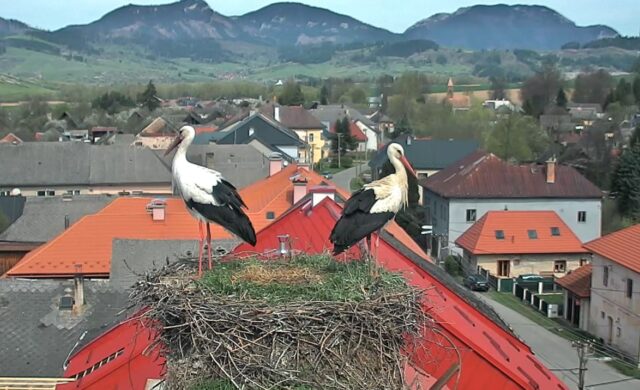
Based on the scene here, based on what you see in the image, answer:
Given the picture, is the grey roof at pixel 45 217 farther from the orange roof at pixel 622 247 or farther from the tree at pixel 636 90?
the tree at pixel 636 90

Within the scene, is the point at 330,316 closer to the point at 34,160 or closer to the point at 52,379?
the point at 52,379

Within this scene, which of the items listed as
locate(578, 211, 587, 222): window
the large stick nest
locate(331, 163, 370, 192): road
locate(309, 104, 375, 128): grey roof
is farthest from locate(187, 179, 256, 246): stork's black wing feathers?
locate(309, 104, 375, 128): grey roof

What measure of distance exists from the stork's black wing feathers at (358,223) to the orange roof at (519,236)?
3594 centimetres

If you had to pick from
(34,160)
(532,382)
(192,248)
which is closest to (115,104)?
(34,160)

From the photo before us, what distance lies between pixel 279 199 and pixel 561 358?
36.3ft

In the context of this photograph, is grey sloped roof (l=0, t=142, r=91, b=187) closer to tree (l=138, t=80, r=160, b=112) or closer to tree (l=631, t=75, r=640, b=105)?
tree (l=138, t=80, r=160, b=112)

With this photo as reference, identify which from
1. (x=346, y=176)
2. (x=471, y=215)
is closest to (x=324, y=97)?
(x=346, y=176)

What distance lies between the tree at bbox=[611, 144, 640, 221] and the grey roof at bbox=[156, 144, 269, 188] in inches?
884

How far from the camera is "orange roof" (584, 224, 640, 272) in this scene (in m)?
32.8

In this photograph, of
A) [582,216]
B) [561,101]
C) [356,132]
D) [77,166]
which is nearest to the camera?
[582,216]

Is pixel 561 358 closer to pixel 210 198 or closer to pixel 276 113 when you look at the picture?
pixel 210 198

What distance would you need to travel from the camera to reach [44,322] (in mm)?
18953

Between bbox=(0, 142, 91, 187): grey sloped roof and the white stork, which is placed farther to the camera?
bbox=(0, 142, 91, 187): grey sloped roof

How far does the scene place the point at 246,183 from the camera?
50.4 m
